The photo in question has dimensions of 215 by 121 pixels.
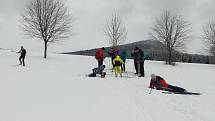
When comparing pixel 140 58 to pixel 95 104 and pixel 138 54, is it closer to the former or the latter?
pixel 138 54

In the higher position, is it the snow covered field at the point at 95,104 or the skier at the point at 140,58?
the skier at the point at 140,58

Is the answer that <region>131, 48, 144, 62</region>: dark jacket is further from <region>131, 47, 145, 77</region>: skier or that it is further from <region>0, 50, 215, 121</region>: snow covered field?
<region>0, 50, 215, 121</region>: snow covered field

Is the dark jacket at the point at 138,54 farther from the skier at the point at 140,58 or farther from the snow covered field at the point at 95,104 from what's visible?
the snow covered field at the point at 95,104

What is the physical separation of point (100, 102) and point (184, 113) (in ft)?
9.34

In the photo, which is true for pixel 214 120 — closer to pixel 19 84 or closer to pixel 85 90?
pixel 85 90

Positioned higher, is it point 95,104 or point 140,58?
point 140,58

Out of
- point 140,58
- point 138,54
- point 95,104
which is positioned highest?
point 138,54

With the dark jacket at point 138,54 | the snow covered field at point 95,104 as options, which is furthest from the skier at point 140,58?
the snow covered field at point 95,104

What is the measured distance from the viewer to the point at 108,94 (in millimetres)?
13617

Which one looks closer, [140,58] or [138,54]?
[140,58]

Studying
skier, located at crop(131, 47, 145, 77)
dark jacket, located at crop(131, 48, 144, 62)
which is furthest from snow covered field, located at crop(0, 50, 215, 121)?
dark jacket, located at crop(131, 48, 144, 62)

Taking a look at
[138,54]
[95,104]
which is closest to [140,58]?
[138,54]

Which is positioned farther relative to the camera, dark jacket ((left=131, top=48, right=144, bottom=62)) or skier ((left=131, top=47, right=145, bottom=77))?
dark jacket ((left=131, top=48, right=144, bottom=62))

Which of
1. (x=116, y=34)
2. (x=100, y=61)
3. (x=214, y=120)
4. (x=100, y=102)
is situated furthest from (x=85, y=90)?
(x=116, y=34)
